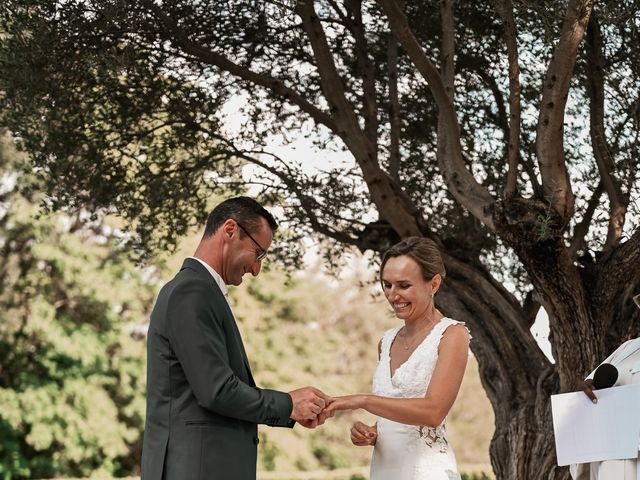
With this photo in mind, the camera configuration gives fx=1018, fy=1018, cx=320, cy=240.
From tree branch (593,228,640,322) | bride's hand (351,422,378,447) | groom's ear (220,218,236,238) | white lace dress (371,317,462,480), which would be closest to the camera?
groom's ear (220,218,236,238)

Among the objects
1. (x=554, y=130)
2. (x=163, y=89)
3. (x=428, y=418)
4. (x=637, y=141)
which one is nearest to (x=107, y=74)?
(x=163, y=89)

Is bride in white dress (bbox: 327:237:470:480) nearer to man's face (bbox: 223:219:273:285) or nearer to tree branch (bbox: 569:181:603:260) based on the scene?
man's face (bbox: 223:219:273:285)

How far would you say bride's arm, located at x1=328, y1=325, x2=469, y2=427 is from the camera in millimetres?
4800

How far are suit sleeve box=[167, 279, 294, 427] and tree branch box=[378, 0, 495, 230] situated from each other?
3.68 metres

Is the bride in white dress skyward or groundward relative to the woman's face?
groundward

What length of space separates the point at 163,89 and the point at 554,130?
440 cm

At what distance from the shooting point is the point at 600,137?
876 cm

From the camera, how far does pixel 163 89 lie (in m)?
10.3

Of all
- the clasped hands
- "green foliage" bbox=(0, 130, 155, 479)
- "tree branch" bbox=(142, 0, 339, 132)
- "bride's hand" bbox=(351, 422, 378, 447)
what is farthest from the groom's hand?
"green foliage" bbox=(0, 130, 155, 479)

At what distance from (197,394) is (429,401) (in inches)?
48.1

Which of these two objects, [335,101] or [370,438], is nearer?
[370,438]

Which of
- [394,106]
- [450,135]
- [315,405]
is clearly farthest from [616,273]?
[315,405]

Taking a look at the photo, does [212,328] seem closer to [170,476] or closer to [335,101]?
[170,476]

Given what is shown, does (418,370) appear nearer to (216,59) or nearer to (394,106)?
(216,59)
